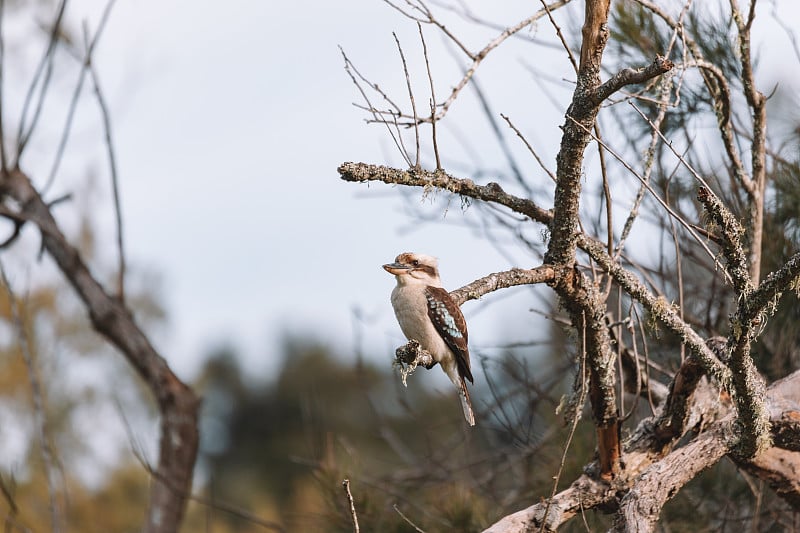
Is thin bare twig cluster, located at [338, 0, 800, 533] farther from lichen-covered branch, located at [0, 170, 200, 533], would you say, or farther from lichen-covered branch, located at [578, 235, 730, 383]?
lichen-covered branch, located at [0, 170, 200, 533]

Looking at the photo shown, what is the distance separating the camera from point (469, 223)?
4.09m

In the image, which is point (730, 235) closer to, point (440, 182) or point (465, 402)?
point (440, 182)

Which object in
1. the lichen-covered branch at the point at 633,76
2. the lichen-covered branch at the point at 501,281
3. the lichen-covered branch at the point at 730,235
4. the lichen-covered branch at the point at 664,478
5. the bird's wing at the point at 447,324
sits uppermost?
the bird's wing at the point at 447,324

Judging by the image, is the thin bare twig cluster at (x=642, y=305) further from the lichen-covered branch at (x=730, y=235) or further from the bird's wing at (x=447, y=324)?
the bird's wing at (x=447, y=324)

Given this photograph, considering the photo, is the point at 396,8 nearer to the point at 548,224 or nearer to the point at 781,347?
the point at 548,224

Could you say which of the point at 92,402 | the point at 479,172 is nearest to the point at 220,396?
the point at 92,402

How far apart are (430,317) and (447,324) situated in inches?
3.0

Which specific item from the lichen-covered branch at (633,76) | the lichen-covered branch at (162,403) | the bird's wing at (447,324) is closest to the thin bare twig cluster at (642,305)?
the lichen-covered branch at (633,76)

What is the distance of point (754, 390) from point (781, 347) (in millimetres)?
1431

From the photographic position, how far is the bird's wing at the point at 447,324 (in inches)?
125

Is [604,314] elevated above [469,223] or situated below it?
below

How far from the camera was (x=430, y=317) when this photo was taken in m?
3.26

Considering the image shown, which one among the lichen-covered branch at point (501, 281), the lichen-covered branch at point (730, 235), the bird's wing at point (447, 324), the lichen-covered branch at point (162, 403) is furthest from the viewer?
the lichen-covered branch at point (162, 403)

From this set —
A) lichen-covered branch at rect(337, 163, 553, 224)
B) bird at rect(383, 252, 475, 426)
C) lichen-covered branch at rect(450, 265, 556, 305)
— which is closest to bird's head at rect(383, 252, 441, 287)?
bird at rect(383, 252, 475, 426)
